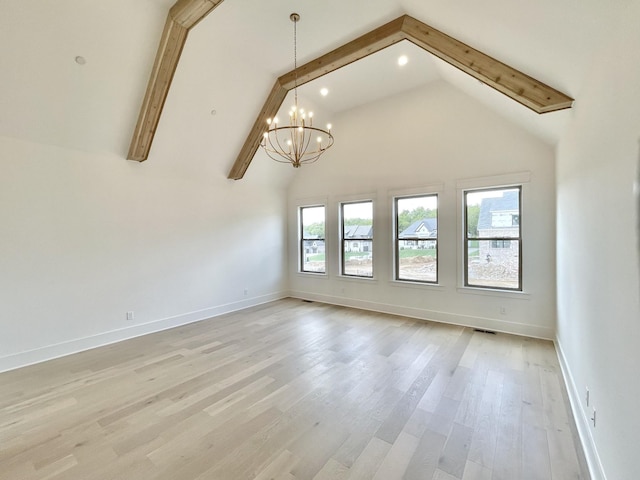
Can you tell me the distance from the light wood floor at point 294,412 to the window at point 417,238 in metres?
1.46

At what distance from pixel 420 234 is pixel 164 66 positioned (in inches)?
186

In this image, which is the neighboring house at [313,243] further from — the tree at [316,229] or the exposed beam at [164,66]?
the exposed beam at [164,66]

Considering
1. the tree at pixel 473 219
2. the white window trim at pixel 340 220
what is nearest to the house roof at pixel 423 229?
the tree at pixel 473 219

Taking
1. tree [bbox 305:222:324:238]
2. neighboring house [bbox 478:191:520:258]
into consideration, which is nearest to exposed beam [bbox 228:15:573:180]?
neighboring house [bbox 478:191:520:258]

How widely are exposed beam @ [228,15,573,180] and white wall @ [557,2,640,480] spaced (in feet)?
1.36

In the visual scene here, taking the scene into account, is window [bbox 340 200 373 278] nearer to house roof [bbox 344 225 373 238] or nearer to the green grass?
house roof [bbox 344 225 373 238]

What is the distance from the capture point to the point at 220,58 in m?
3.94

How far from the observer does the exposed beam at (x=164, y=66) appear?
9.84 ft

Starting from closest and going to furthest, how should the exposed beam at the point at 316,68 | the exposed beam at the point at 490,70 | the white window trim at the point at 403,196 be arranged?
the exposed beam at the point at 490,70, the exposed beam at the point at 316,68, the white window trim at the point at 403,196

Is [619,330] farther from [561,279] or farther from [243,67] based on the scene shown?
[243,67]

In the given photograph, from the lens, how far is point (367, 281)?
5.86m

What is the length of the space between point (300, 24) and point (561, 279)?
457cm

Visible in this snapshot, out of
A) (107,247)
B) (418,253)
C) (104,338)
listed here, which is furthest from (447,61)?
(104,338)

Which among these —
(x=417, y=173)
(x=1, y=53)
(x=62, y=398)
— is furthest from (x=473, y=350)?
(x=1, y=53)
